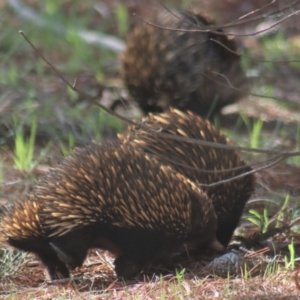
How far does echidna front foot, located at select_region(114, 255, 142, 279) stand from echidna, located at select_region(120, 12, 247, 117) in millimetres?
2856

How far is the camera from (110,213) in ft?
14.4

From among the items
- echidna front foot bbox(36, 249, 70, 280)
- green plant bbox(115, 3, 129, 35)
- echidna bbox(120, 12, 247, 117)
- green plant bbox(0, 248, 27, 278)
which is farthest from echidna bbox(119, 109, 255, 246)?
green plant bbox(115, 3, 129, 35)

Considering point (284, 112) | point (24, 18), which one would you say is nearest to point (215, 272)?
point (284, 112)

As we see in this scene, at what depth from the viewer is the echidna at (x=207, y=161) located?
4.85 meters

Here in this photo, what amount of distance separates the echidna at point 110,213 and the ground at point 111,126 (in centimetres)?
17

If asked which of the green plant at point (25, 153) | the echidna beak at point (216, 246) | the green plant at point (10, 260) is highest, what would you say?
Result: the green plant at point (25, 153)

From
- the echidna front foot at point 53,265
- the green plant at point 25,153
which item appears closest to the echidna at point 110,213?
the echidna front foot at point 53,265

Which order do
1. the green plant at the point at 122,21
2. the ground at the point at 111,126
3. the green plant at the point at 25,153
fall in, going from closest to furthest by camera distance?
the ground at the point at 111,126 < the green plant at the point at 25,153 < the green plant at the point at 122,21

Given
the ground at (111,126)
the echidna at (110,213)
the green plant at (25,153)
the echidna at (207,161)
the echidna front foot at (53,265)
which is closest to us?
the ground at (111,126)

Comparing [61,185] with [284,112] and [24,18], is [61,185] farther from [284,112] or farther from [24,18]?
[24,18]

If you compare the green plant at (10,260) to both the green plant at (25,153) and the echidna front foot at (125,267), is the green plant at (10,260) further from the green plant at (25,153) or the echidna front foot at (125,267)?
the green plant at (25,153)

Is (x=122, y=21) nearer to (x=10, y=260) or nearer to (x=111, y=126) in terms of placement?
(x=111, y=126)

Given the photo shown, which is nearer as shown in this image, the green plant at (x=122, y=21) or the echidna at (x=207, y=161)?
the echidna at (x=207, y=161)

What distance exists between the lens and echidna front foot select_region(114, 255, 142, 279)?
444cm
